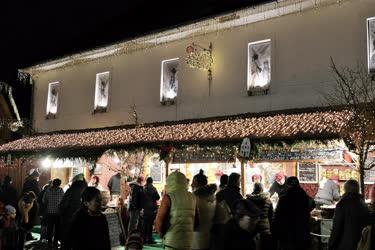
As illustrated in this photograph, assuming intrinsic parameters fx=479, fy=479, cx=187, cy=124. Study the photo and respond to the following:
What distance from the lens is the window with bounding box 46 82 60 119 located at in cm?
2402

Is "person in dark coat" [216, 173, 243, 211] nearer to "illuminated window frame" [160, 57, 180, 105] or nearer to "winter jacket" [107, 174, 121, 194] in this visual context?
"winter jacket" [107, 174, 121, 194]

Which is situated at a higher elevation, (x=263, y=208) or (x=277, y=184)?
(x=277, y=184)

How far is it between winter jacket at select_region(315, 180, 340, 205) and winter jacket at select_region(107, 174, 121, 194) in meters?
7.04

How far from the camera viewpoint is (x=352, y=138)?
35.1ft

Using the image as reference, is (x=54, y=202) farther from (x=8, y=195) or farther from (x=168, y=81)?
(x=168, y=81)

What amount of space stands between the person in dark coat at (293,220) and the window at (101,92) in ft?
45.0

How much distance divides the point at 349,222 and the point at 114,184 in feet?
36.0

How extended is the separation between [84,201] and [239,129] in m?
8.39

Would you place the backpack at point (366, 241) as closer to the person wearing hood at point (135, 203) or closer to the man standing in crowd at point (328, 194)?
the man standing in crowd at point (328, 194)

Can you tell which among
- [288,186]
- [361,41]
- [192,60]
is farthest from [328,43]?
[288,186]

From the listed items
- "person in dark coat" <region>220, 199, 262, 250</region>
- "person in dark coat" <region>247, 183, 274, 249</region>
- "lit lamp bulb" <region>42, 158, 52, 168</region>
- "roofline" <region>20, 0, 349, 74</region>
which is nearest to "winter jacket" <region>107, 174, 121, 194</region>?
"lit lamp bulb" <region>42, 158, 52, 168</region>

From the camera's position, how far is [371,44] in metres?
13.0

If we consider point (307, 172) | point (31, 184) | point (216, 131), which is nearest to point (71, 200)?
point (216, 131)

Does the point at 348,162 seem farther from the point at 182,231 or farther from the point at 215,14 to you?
the point at 182,231
